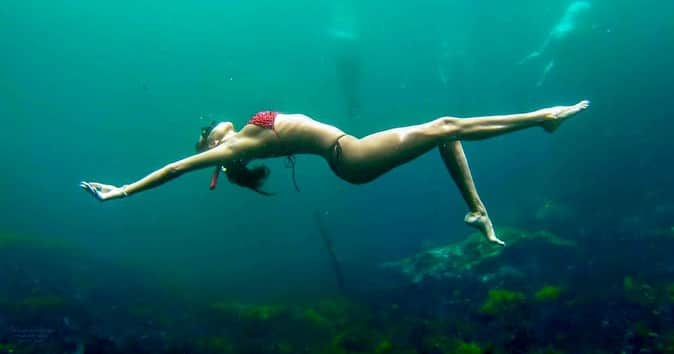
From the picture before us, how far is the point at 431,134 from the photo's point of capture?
431 centimetres

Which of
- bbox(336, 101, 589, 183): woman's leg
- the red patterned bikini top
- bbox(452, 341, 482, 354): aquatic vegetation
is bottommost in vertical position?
bbox(452, 341, 482, 354): aquatic vegetation

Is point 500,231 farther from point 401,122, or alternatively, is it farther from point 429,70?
point 401,122

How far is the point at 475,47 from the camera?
34125 mm

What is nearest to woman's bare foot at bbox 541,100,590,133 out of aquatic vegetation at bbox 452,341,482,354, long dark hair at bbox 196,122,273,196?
long dark hair at bbox 196,122,273,196

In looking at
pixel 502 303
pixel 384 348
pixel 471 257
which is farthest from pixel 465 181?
pixel 471 257

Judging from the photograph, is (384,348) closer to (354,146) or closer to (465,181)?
(465,181)

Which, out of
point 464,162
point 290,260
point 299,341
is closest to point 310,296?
point 299,341

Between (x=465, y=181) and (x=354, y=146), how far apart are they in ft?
4.81

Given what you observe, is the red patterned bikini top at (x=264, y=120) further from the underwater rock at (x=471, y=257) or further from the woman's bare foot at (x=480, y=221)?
the underwater rock at (x=471, y=257)

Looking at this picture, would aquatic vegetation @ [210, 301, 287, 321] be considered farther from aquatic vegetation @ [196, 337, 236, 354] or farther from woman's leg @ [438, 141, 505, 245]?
woman's leg @ [438, 141, 505, 245]

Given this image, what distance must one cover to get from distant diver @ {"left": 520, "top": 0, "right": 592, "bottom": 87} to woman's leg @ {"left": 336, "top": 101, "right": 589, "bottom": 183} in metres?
30.7

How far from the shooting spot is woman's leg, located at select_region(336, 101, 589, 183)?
4270mm

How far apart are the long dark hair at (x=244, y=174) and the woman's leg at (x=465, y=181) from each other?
244 centimetres

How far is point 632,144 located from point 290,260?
31115mm
